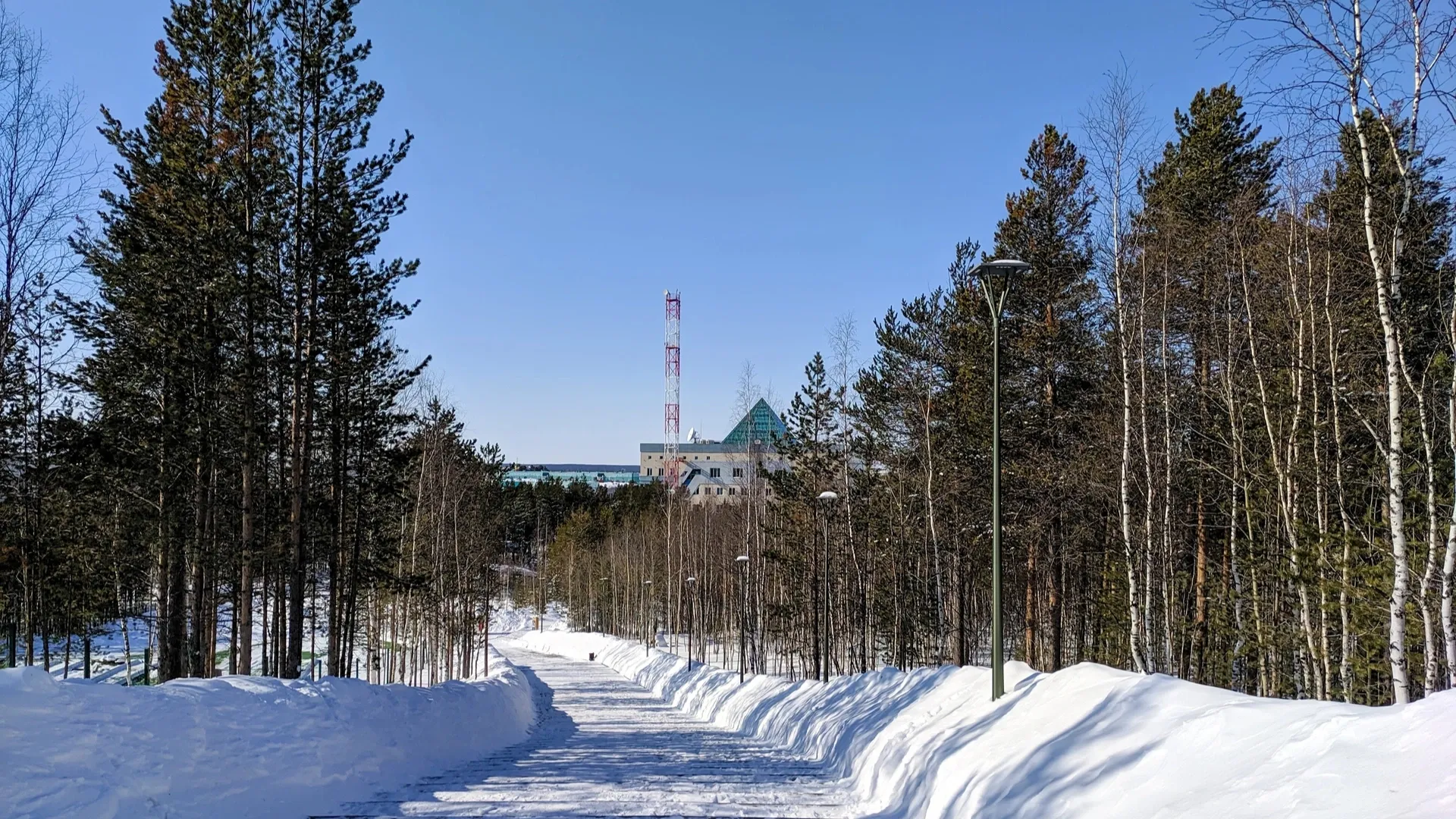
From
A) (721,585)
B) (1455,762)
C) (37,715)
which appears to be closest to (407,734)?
(37,715)

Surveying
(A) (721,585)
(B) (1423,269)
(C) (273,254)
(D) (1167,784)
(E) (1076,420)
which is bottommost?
(A) (721,585)

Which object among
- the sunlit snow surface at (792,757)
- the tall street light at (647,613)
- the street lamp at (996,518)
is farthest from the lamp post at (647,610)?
the street lamp at (996,518)

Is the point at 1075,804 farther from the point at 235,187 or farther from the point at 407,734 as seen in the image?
the point at 235,187

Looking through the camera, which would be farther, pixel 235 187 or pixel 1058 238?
pixel 1058 238

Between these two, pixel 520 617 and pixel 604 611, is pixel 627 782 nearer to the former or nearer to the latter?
pixel 604 611

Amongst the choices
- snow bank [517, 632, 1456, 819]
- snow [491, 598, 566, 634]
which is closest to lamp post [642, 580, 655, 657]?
snow [491, 598, 566, 634]

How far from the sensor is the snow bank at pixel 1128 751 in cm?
534

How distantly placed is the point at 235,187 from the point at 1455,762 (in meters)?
21.2

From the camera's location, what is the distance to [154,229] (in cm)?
1892

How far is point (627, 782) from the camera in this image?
12391 mm

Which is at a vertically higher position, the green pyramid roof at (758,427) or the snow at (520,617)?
the green pyramid roof at (758,427)

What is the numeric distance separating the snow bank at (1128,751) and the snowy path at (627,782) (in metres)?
1.02

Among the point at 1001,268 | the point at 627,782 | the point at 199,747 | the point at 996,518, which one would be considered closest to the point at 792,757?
the point at 627,782

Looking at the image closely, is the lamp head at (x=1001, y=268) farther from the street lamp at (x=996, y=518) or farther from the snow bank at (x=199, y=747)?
the snow bank at (x=199, y=747)
